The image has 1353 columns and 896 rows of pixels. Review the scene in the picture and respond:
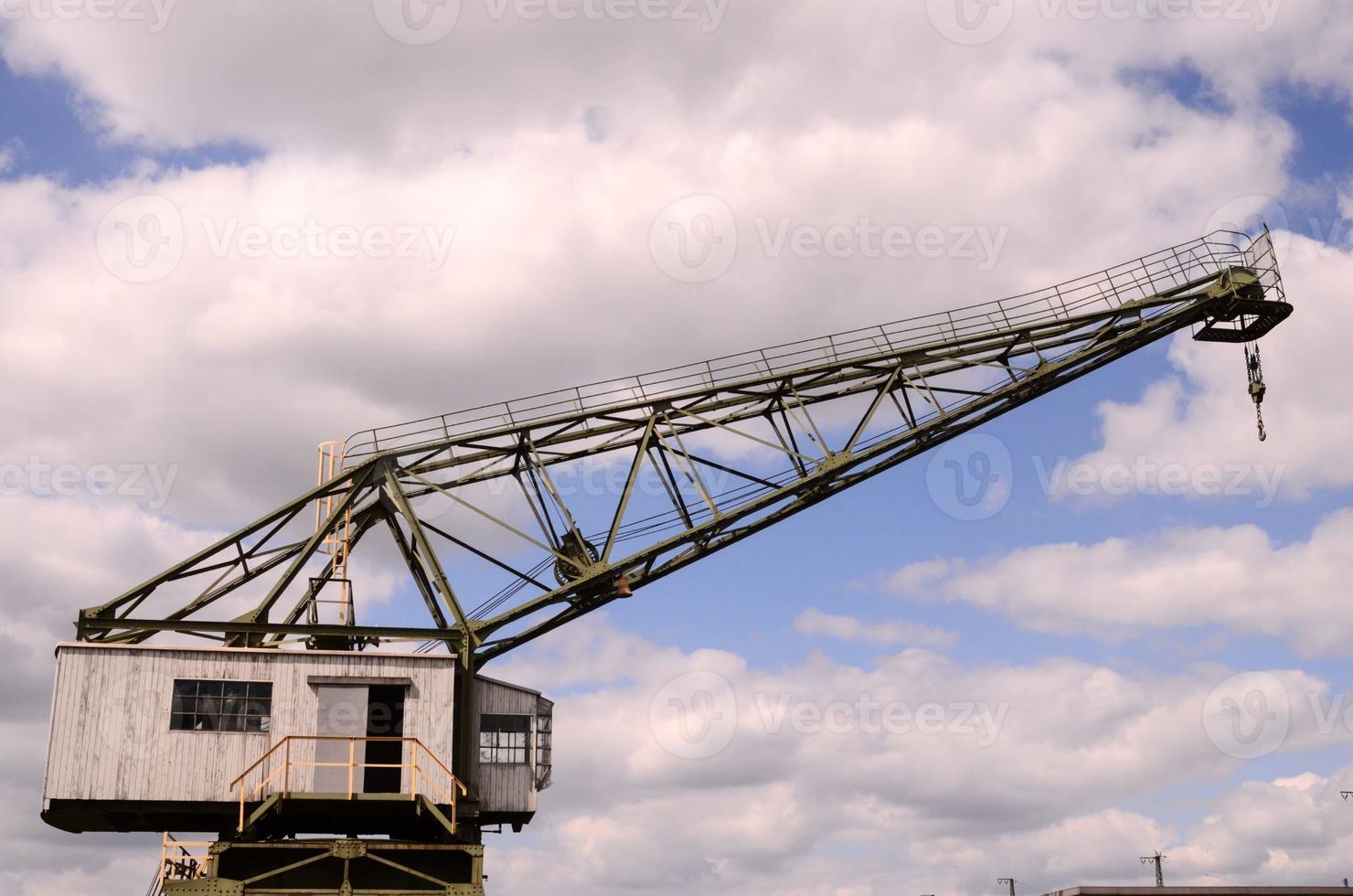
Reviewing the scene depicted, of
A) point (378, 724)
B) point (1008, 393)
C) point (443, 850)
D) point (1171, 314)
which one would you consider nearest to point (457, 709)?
point (378, 724)

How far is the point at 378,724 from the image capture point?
3156 centimetres

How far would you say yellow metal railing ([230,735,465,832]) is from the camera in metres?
30.4

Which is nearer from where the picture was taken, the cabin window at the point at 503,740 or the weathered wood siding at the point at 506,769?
the weathered wood siding at the point at 506,769

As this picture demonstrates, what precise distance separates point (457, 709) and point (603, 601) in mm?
4609

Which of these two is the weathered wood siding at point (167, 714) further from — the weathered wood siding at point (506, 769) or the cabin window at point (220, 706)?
the weathered wood siding at point (506, 769)

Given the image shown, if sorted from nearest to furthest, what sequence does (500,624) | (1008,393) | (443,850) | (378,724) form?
(443,850), (378,724), (500,624), (1008,393)

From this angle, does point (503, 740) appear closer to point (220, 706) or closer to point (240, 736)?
point (240, 736)

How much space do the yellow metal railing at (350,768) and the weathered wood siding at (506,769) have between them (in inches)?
47.3

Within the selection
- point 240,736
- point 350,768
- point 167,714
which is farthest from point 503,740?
point 167,714

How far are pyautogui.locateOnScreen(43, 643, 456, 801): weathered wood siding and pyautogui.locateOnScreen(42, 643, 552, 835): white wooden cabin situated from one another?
0.02 m

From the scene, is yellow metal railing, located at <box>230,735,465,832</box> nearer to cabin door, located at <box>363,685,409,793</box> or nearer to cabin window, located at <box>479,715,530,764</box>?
cabin door, located at <box>363,685,409,793</box>

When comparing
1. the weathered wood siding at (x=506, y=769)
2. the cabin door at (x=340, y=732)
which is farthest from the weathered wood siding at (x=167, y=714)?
the weathered wood siding at (x=506, y=769)

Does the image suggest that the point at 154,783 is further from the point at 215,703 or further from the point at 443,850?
the point at 443,850

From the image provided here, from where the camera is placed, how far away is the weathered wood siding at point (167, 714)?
30.3 m
